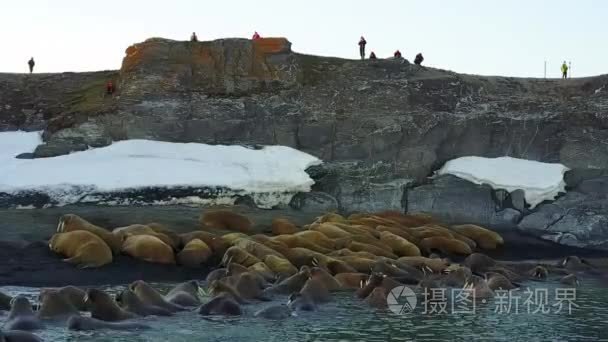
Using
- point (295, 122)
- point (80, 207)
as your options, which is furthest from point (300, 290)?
point (295, 122)

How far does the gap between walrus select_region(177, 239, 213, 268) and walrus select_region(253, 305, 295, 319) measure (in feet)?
19.8

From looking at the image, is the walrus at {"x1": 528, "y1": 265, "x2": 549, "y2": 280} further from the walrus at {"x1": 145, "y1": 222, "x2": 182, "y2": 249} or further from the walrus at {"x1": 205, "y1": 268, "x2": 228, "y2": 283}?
the walrus at {"x1": 145, "y1": 222, "x2": 182, "y2": 249}

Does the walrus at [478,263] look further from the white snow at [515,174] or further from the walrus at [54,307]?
the walrus at [54,307]

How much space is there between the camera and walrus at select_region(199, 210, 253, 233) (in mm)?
26203

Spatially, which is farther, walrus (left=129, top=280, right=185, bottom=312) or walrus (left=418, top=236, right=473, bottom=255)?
walrus (left=418, top=236, right=473, bottom=255)

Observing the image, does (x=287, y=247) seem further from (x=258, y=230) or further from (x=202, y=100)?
(x=202, y=100)

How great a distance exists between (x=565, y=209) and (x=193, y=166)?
13.9m

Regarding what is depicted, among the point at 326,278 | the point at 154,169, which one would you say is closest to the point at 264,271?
the point at 326,278

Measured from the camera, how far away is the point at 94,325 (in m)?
13.8

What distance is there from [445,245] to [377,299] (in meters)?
9.40

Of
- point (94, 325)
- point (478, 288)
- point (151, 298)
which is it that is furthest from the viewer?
point (478, 288)

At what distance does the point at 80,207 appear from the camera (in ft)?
94.4

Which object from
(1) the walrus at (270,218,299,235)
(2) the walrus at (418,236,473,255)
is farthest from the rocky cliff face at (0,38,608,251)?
(1) the walrus at (270,218,299,235)

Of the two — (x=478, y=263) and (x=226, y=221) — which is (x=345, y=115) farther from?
(x=478, y=263)
